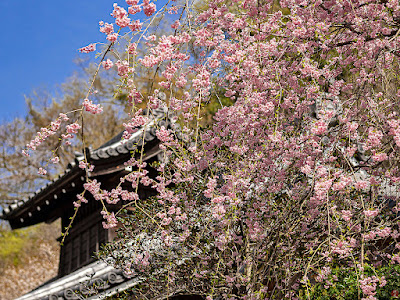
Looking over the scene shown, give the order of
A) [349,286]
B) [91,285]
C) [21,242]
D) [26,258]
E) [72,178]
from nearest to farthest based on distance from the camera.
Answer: [349,286], [91,285], [72,178], [26,258], [21,242]

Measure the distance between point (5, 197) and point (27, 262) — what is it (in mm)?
3683

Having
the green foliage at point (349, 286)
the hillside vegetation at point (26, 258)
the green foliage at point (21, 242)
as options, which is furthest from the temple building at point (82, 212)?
the green foliage at point (21, 242)

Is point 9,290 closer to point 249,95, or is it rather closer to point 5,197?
point 5,197

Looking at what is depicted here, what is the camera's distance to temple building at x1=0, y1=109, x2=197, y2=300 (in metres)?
6.80

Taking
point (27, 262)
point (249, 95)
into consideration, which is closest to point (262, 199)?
point (249, 95)

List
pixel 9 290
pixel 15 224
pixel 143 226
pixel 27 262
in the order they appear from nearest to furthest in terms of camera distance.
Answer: pixel 143 226 → pixel 15 224 → pixel 9 290 → pixel 27 262

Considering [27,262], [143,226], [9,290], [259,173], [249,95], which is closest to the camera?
[249,95]

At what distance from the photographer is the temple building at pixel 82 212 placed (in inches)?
268

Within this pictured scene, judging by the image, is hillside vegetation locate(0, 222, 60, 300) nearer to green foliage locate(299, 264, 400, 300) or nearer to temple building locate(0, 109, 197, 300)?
temple building locate(0, 109, 197, 300)

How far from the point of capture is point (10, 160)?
25156mm

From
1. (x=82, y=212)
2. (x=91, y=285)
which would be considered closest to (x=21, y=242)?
(x=82, y=212)

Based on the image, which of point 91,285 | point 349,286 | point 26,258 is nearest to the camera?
point 349,286

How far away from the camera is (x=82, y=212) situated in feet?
31.3

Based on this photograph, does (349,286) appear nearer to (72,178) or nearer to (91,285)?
(91,285)
